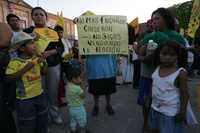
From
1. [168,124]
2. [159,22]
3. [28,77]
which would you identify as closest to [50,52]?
[28,77]

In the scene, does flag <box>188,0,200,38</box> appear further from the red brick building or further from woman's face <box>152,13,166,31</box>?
the red brick building

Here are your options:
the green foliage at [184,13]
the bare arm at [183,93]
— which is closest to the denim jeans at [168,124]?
the bare arm at [183,93]

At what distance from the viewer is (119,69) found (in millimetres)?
9758

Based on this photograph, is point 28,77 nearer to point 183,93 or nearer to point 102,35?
point 183,93

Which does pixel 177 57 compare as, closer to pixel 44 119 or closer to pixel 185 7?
pixel 44 119

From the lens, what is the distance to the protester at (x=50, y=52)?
13.7ft

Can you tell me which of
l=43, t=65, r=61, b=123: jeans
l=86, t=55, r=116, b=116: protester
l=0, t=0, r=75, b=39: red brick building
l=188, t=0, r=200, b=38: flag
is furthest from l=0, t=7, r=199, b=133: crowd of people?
l=0, t=0, r=75, b=39: red brick building

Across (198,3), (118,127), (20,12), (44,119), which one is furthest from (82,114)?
(20,12)

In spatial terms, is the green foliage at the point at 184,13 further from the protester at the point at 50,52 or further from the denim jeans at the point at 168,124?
the denim jeans at the point at 168,124

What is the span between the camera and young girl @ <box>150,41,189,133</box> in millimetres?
3066

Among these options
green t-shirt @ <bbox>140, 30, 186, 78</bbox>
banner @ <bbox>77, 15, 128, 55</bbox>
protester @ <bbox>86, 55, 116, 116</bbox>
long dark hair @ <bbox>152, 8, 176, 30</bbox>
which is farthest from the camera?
protester @ <bbox>86, 55, 116, 116</bbox>

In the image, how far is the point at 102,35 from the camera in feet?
16.8

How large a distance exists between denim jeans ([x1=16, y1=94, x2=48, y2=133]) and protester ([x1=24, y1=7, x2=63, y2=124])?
830 millimetres

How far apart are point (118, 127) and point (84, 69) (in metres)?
1.27
